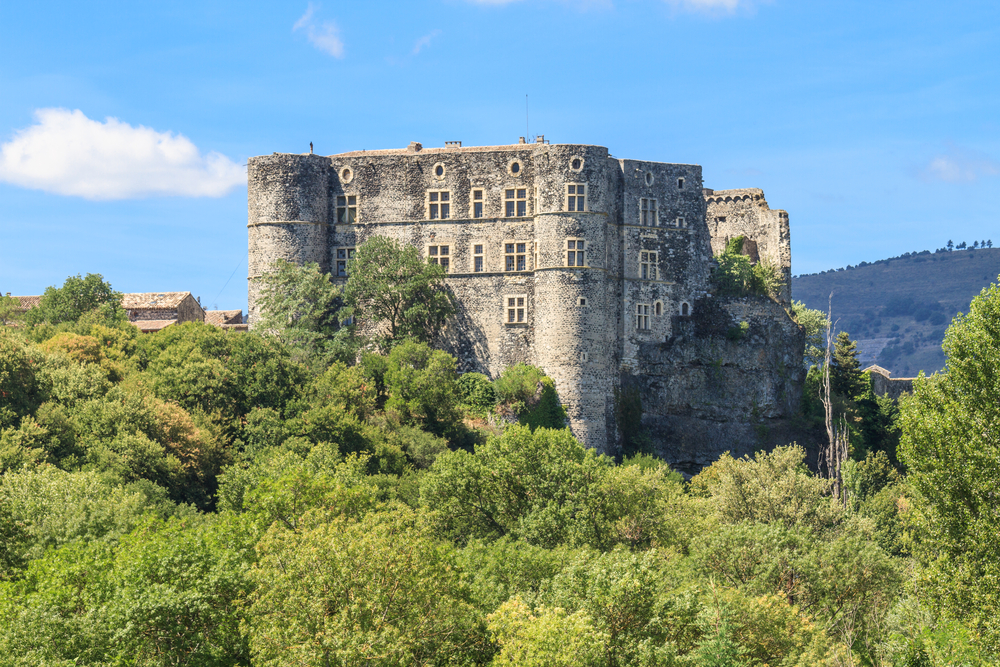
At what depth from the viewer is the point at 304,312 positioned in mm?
72375

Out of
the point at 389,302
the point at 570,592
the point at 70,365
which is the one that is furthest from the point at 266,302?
the point at 570,592

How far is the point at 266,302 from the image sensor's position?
7325cm

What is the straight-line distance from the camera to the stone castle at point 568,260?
7162 centimetres

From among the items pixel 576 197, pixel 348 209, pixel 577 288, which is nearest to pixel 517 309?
pixel 577 288

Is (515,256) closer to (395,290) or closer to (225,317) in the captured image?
(395,290)

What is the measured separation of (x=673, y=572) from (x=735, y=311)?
3970 cm

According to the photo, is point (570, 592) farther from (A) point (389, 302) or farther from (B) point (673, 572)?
(A) point (389, 302)

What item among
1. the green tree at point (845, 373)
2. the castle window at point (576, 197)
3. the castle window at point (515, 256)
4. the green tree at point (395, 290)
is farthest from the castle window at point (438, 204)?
the green tree at point (845, 373)

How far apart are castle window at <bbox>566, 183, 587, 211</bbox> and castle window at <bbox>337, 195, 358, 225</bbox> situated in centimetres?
1439

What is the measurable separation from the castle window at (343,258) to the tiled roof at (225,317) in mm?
23479

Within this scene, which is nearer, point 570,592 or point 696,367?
point 570,592

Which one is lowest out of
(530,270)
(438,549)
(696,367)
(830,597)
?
(830,597)

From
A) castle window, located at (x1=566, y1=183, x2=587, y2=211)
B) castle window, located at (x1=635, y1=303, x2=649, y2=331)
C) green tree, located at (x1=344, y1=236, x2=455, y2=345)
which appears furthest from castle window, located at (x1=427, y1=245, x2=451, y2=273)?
castle window, located at (x1=635, y1=303, x2=649, y2=331)

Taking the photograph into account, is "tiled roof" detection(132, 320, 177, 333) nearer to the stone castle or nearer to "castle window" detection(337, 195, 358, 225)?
the stone castle
